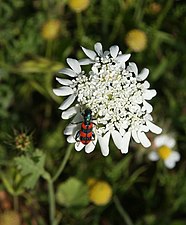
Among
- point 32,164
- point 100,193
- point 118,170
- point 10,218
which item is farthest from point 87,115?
point 10,218

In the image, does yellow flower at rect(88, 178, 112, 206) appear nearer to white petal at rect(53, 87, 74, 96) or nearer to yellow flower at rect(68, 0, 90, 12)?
white petal at rect(53, 87, 74, 96)

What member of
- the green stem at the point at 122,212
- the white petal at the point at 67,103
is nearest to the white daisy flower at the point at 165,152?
the green stem at the point at 122,212

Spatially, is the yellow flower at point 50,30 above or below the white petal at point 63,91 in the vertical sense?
above

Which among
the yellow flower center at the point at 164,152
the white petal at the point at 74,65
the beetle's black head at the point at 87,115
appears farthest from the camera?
the yellow flower center at the point at 164,152

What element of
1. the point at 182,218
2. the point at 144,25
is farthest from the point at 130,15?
the point at 182,218

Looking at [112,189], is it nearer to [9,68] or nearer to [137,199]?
[137,199]

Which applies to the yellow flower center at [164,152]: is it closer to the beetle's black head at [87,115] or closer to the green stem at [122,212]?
the green stem at [122,212]

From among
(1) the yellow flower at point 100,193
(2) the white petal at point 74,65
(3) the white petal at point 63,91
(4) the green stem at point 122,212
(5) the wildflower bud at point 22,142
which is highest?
(2) the white petal at point 74,65

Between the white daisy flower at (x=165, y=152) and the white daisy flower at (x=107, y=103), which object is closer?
the white daisy flower at (x=107, y=103)

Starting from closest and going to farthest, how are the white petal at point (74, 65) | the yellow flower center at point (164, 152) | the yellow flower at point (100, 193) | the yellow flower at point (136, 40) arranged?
1. the white petal at point (74, 65)
2. the yellow flower at point (100, 193)
3. the yellow flower at point (136, 40)
4. the yellow flower center at point (164, 152)
